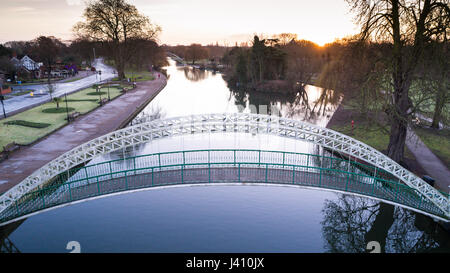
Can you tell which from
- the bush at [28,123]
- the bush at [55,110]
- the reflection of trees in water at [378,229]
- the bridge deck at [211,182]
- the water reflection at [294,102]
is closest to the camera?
the bridge deck at [211,182]

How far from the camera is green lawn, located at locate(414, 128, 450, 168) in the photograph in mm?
23281

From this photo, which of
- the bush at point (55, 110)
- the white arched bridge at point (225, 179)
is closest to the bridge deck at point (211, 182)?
the white arched bridge at point (225, 179)

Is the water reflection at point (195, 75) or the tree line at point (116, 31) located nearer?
the tree line at point (116, 31)

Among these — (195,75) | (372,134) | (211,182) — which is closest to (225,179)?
(211,182)

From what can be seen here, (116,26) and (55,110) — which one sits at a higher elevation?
(116,26)

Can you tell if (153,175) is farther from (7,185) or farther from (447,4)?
(447,4)

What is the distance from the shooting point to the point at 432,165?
21.4 metres

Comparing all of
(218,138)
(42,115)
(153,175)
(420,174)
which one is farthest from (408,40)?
(42,115)

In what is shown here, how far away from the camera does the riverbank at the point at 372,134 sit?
795 inches

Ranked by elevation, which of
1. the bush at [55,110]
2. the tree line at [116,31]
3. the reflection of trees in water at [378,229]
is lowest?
the reflection of trees in water at [378,229]

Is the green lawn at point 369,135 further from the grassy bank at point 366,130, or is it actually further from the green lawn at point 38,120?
the green lawn at point 38,120

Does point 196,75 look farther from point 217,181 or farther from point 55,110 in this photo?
point 217,181

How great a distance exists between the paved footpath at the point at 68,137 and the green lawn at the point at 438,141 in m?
29.2

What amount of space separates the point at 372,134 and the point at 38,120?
114ft
